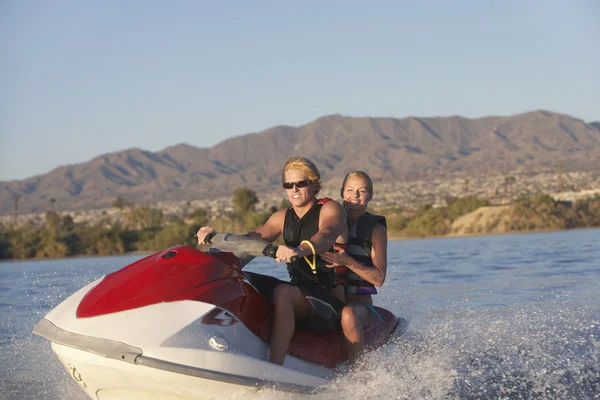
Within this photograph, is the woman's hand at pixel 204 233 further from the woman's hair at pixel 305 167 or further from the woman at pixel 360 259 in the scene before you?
the woman at pixel 360 259

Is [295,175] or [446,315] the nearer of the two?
[295,175]

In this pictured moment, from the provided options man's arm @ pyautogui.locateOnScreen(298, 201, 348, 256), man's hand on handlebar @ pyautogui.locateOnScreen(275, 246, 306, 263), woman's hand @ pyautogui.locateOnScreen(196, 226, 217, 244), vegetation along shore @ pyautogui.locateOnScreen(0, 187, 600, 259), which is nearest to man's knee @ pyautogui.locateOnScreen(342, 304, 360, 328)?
man's arm @ pyautogui.locateOnScreen(298, 201, 348, 256)

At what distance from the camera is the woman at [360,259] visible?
5352mm

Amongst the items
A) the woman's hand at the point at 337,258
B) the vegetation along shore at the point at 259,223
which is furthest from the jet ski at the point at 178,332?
the vegetation along shore at the point at 259,223

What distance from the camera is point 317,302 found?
205 inches

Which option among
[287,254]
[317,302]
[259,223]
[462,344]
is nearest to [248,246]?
[287,254]

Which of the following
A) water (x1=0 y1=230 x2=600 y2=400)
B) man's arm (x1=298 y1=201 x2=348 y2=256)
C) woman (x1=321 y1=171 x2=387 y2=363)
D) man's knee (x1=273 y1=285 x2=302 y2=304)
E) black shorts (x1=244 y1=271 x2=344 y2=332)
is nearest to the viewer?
man's arm (x1=298 y1=201 x2=348 y2=256)

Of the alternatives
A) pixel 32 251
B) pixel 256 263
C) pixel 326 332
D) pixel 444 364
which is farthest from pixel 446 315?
pixel 32 251

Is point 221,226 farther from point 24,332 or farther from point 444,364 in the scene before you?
point 444,364

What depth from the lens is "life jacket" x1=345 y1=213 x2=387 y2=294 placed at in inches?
220

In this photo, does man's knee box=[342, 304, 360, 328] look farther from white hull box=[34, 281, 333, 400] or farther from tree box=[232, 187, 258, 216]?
tree box=[232, 187, 258, 216]

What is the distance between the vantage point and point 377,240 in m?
5.59

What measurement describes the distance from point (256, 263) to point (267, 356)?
36.2 ft

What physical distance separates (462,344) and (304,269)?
2.00m
